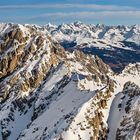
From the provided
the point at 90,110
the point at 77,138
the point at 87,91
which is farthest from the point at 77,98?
the point at 77,138

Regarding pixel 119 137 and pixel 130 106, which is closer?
pixel 119 137

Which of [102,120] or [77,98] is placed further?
[77,98]

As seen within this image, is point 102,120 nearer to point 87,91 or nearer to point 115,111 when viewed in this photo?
point 115,111

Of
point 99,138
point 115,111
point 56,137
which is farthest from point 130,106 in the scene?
point 56,137

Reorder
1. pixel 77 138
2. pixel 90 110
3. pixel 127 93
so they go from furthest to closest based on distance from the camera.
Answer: pixel 127 93
pixel 90 110
pixel 77 138

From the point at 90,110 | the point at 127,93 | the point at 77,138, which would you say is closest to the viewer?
the point at 77,138

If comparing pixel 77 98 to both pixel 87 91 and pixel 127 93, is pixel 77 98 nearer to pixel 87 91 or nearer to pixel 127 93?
pixel 87 91

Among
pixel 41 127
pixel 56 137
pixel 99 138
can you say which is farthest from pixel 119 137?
pixel 41 127

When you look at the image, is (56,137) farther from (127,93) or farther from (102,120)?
(127,93)
